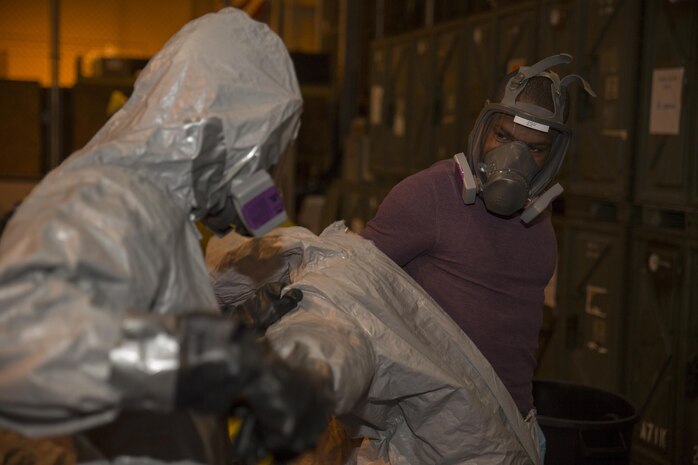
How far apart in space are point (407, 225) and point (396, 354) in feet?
1.75

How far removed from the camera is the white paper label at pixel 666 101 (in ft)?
13.8

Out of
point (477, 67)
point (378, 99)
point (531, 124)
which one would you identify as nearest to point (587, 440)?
point (531, 124)

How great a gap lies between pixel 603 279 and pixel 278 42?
3123 mm

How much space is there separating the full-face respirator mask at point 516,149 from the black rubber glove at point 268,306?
30.1 inches

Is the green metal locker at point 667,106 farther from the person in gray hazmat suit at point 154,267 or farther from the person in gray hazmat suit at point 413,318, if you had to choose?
the person in gray hazmat suit at point 154,267

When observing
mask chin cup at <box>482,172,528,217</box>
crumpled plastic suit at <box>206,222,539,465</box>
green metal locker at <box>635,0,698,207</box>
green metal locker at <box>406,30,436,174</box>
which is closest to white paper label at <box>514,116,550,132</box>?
mask chin cup at <box>482,172,528,217</box>

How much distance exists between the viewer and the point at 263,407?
146cm

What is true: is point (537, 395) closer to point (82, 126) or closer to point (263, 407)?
point (263, 407)

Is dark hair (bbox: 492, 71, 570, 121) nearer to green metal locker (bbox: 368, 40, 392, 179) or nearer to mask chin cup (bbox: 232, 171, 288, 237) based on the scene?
mask chin cup (bbox: 232, 171, 288, 237)

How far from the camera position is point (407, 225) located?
8.68 feet

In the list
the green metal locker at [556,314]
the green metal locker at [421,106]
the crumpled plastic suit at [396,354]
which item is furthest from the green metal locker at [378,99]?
the crumpled plastic suit at [396,354]

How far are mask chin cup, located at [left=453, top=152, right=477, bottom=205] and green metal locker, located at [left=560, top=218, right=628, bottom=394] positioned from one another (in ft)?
6.76

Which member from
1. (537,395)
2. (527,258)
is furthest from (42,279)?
(537,395)

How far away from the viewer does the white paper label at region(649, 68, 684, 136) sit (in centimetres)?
420
